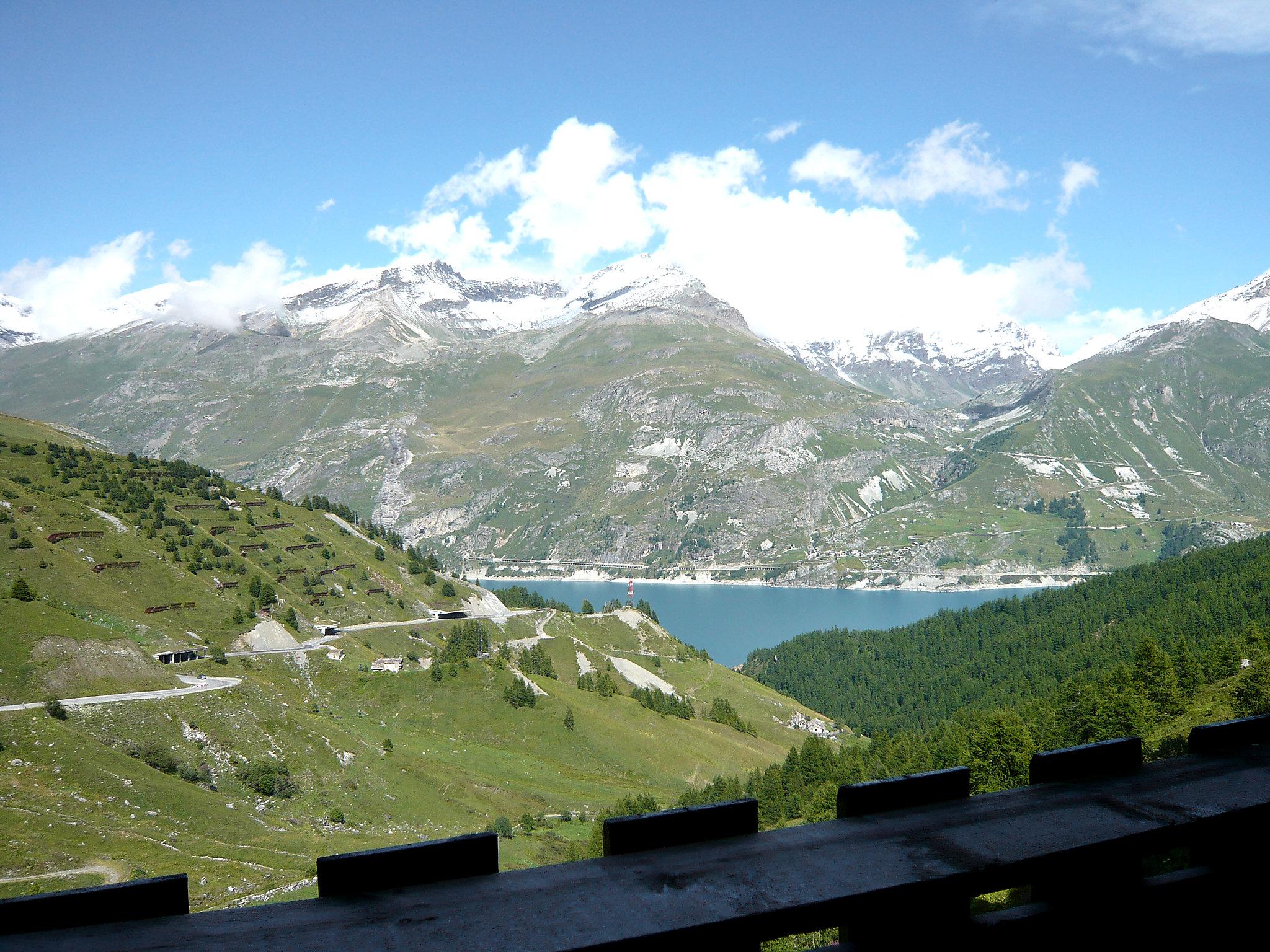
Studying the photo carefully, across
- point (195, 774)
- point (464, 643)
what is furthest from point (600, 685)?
point (195, 774)

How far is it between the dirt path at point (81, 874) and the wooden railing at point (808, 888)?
45.1m

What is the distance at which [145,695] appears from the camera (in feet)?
234

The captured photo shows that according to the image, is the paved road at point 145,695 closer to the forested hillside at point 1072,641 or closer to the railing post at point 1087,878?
the railing post at point 1087,878

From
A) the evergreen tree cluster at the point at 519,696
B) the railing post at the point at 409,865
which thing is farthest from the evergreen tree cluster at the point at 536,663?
the railing post at the point at 409,865

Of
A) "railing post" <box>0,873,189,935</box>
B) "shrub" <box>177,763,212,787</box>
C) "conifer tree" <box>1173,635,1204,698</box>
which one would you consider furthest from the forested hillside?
"railing post" <box>0,873,189,935</box>

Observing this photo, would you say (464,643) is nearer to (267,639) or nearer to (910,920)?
(267,639)

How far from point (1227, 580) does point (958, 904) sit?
183 metres

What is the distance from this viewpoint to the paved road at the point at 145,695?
64.1 metres

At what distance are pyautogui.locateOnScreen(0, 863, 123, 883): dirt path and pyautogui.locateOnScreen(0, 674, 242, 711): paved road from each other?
83.2 feet

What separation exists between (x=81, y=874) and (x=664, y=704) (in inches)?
3801

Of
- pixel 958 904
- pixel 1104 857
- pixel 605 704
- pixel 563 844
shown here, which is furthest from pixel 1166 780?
pixel 605 704

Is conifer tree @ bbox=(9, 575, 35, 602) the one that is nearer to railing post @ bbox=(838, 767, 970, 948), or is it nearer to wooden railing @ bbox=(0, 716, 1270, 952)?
wooden railing @ bbox=(0, 716, 1270, 952)

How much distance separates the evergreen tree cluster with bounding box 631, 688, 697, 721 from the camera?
422 ft

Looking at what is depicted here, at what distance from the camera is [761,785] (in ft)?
263
